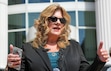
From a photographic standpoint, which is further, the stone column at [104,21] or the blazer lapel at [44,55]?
Answer: the stone column at [104,21]

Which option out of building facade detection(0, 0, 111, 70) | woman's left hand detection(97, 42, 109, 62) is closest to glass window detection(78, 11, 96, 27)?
building facade detection(0, 0, 111, 70)

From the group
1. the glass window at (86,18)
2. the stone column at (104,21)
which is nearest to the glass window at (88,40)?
the glass window at (86,18)

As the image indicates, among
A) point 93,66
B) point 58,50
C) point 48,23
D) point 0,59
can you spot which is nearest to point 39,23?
point 48,23

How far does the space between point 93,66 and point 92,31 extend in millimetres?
10253

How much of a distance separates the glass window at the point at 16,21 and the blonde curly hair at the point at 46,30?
10043 mm

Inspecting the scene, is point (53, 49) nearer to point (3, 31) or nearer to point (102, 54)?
point (102, 54)

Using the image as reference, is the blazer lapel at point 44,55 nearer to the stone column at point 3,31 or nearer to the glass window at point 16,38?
the stone column at point 3,31

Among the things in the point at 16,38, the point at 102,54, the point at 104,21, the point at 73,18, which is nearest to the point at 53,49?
the point at 102,54

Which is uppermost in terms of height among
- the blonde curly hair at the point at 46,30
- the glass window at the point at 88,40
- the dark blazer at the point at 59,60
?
the blonde curly hair at the point at 46,30

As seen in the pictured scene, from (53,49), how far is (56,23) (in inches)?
8.0

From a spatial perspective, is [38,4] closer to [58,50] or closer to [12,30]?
[12,30]

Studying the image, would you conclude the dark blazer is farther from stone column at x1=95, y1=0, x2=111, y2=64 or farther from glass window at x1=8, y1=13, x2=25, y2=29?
glass window at x1=8, y1=13, x2=25, y2=29

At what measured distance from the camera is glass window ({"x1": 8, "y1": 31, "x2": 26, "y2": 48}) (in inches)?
493

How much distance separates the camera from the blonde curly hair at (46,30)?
2.58 metres
